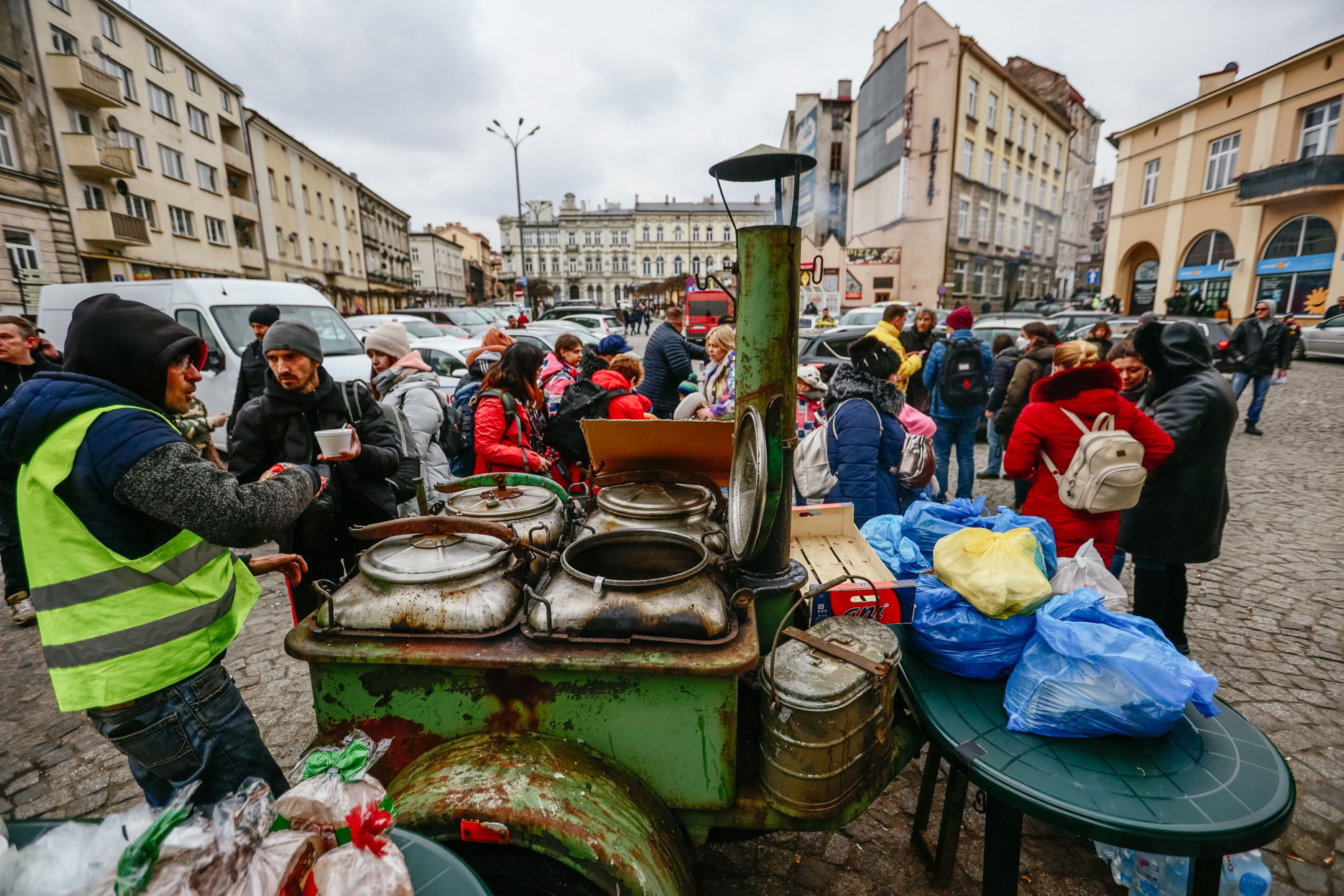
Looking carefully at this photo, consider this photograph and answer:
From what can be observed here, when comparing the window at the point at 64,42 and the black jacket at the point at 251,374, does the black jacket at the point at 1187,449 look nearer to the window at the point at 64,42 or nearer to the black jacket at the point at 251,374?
the black jacket at the point at 251,374

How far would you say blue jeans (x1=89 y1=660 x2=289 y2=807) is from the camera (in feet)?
5.46

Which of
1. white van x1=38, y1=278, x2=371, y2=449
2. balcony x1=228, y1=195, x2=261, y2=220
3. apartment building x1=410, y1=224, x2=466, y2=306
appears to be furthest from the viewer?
apartment building x1=410, y1=224, x2=466, y2=306

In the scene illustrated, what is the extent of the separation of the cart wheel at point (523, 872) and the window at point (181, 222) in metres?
31.4

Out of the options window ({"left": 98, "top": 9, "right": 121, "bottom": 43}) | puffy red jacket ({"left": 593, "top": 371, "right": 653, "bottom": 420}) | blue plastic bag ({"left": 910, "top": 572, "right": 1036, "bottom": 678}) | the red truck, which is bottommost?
blue plastic bag ({"left": 910, "top": 572, "right": 1036, "bottom": 678})

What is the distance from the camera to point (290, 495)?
5.88 ft

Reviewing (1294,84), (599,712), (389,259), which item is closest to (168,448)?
(599,712)

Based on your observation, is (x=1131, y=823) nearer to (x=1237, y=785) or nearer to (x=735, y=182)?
(x=1237, y=785)

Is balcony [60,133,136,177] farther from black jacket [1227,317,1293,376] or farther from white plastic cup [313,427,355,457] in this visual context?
black jacket [1227,317,1293,376]

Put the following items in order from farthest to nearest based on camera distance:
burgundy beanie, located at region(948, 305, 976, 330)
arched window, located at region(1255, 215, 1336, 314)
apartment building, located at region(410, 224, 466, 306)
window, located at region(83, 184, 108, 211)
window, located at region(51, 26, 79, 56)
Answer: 1. apartment building, located at region(410, 224, 466, 306)
2. window, located at region(83, 184, 108, 211)
3. arched window, located at region(1255, 215, 1336, 314)
4. window, located at region(51, 26, 79, 56)
5. burgundy beanie, located at region(948, 305, 976, 330)

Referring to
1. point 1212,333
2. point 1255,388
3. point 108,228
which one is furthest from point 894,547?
point 108,228

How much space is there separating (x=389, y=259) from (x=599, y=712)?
181 ft

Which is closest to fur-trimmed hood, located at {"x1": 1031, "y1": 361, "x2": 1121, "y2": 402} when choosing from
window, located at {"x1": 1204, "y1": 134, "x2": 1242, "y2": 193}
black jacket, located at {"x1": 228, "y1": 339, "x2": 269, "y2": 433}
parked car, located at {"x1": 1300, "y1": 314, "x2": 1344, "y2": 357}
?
black jacket, located at {"x1": 228, "y1": 339, "x2": 269, "y2": 433}

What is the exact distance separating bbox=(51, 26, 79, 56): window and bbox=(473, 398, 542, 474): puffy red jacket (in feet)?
86.3

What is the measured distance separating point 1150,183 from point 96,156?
131 feet
